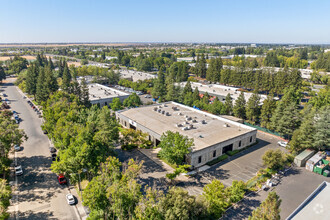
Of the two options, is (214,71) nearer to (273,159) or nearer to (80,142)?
(273,159)

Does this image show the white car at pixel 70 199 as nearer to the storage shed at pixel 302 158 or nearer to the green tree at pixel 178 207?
→ the green tree at pixel 178 207

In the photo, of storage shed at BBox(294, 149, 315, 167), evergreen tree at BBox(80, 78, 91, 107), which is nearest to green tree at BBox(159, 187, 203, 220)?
storage shed at BBox(294, 149, 315, 167)


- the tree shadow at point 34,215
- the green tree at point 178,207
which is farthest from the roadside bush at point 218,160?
the tree shadow at point 34,215

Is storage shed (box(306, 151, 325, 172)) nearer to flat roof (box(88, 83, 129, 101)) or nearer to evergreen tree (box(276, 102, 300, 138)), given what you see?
evergreen tree (box(276, 102, 300, 138))

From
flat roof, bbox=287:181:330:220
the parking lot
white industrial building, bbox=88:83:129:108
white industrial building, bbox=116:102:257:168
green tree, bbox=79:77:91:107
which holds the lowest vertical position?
the parking lot

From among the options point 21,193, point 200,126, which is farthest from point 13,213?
point 200,126

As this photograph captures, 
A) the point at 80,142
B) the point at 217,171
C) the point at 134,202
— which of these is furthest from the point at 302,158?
the point at 80,142
